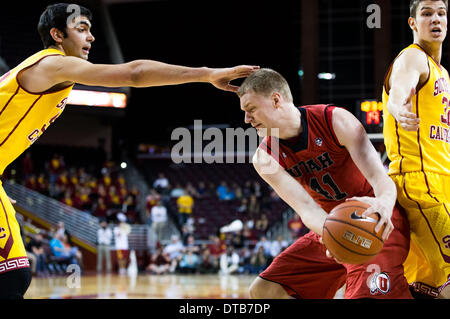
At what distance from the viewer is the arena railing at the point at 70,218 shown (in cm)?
1809

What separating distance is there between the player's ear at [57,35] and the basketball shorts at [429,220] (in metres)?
2.30

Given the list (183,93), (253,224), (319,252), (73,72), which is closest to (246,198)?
(253,224)

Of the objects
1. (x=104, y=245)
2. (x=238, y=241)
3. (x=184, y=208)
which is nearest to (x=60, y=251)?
(x=104, y=245)

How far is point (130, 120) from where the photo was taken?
26.1 meters

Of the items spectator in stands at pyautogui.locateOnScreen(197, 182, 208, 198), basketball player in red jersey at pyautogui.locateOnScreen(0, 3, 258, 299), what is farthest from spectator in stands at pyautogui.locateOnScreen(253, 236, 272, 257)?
A: basketball player in red jersey at pyautogui.locateOnScreen(0, 3, 258, 299)

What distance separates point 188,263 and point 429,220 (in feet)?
44.9

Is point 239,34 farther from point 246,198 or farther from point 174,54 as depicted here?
point 246,198

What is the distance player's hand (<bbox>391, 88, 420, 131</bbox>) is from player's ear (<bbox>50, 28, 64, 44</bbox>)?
2.08 meters

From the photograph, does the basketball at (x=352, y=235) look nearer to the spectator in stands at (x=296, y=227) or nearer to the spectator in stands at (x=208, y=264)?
the spectator in stands at (x=296, y=227)

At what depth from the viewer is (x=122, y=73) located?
2.91m

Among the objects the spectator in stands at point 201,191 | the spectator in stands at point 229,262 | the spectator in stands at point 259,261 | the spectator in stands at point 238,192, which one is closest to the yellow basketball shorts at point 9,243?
the spectator in stands at point 259,261

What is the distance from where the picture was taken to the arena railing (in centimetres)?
1809

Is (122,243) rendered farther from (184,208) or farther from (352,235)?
(352,235)
